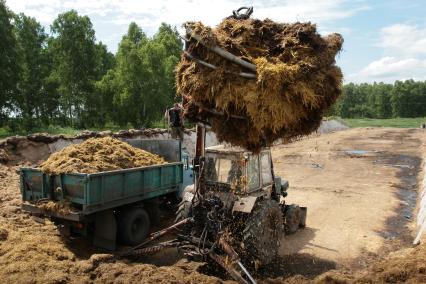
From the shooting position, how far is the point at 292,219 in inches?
399

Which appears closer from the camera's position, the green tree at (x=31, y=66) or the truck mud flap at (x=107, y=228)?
the truck mud flap at (x=107, y=228)

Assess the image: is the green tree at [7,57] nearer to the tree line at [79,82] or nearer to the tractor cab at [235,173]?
the tree line at [79,82]

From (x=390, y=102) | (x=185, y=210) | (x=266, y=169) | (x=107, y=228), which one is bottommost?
(x=107, y=228)

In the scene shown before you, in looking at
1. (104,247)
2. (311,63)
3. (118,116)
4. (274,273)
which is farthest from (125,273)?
(118,116)

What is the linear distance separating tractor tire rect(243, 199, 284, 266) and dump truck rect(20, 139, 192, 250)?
112 inches

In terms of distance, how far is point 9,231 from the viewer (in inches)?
345

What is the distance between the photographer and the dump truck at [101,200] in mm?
8031

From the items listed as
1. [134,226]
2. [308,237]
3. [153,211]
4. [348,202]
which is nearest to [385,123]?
[348,202]

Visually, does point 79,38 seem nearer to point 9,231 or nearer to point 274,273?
point 9,231

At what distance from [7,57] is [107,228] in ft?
91.5

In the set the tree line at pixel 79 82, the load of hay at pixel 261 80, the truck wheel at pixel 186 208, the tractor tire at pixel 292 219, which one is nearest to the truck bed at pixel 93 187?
the truck wheel at pixel 186 208

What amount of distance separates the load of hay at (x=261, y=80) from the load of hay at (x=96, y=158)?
3081mm

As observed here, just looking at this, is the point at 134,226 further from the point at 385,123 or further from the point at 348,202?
the point at 385,123

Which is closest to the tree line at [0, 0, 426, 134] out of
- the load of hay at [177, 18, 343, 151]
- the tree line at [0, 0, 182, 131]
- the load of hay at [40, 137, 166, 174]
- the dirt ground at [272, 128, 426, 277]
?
the tree line at [0, 0, 182, 131]
